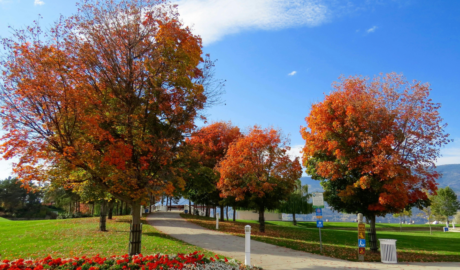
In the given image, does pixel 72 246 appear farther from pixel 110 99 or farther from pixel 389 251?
pixel 389 251

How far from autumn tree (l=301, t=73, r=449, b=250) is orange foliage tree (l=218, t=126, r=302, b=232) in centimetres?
518

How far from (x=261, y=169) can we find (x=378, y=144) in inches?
349

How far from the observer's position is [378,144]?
43.0ft

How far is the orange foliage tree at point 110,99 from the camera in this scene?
25.4ft

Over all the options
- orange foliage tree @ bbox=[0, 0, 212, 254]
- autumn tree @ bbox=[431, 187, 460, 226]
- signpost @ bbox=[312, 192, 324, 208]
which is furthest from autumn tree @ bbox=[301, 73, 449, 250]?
autumn tree @ bbox=[431, 187, 460, 226]

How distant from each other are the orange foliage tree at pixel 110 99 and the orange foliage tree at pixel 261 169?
412 inches

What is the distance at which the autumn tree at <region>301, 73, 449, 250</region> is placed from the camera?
13.1 metres

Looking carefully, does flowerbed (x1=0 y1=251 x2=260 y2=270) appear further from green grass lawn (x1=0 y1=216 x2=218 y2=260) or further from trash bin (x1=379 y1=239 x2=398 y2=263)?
trash bin (x1=379 y1=239 x2=398 y2=263)

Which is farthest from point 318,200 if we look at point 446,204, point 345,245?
point 446,204

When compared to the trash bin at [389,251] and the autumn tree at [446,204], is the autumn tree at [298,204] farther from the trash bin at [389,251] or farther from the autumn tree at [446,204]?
the trash bin at [389,251]

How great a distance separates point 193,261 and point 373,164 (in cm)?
985

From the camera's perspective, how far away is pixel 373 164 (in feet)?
43.7

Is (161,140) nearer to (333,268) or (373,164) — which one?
(333,268)

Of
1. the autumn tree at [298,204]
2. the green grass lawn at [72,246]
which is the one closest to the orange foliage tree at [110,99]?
the green grass lawn at [72,246]
